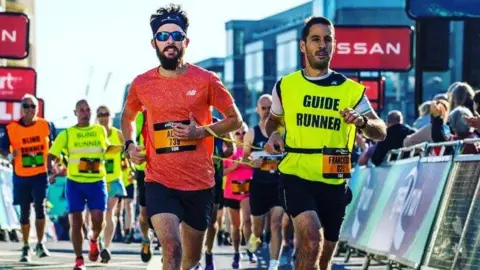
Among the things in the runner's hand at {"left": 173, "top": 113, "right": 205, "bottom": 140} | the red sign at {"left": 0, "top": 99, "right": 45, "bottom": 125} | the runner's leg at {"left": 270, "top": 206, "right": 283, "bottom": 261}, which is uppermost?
the red sign at {"left": 0, "top": 99, "right": 45, "bottom": 125}

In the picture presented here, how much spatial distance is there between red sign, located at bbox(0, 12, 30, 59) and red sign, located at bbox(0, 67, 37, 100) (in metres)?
2.01

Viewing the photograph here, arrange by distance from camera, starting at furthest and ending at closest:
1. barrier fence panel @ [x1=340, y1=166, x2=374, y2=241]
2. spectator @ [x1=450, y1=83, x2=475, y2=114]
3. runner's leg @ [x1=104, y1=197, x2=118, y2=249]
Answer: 1. runner's leg @ [x1=104, y1=197, x2=118, y2=249]
2. barrier fence panel @ [x1=340, y1=166, x2=374, y2=241]
3. spectator @ [x1=450, y1=83, x2=475, y2=114]

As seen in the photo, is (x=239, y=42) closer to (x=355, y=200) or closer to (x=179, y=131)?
(x=355, y=200)

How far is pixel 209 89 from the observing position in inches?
404

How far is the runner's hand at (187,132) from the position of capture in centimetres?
995

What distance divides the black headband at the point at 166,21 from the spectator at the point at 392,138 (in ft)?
25.0

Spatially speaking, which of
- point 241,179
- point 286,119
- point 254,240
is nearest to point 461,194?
point 286,119

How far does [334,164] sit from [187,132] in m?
0.96

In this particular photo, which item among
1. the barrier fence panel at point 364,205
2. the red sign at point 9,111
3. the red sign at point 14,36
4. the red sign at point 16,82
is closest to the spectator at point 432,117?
the barrier fence panel at point 364,205

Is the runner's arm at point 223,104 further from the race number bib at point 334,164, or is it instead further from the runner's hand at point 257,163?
the runner's hand at point 257,163

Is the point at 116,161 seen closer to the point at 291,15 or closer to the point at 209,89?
the point at 209,89

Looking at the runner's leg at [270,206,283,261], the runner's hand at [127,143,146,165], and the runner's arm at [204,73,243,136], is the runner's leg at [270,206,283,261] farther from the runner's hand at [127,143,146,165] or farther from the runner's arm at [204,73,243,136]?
the runner's hand at [127,143,146,165]

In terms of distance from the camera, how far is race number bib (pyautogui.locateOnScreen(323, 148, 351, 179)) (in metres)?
10.0

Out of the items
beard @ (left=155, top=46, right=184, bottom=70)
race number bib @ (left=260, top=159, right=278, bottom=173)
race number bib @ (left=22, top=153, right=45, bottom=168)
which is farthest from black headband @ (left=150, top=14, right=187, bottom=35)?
race number bib @ (left=22, top=153, right=45, bottom=168)
